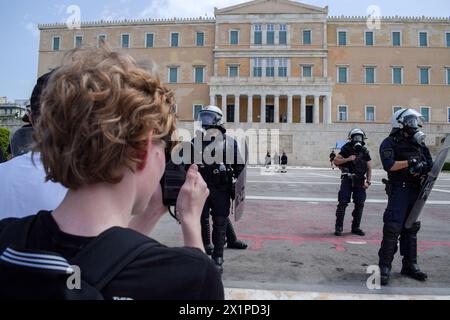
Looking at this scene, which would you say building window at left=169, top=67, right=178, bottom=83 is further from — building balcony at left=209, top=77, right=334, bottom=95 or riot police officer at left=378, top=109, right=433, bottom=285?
riot police officer at left=378, top=109, right=433, bottom=285

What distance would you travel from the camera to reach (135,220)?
51.2 inches

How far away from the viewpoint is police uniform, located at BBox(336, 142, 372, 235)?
6.22 metres

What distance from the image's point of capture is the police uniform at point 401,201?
3.91m

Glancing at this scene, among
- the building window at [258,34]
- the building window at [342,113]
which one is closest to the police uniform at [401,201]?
the building window at [342,113]

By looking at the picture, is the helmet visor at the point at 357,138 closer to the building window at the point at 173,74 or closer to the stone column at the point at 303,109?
the stone column at the point at 303,109

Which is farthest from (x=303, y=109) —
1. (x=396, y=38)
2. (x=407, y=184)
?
(x=407, y=184)

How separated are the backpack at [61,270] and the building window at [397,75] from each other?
54306 millimetres

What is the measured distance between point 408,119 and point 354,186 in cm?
254

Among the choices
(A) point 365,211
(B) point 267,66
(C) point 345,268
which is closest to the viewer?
(C) point 345,268

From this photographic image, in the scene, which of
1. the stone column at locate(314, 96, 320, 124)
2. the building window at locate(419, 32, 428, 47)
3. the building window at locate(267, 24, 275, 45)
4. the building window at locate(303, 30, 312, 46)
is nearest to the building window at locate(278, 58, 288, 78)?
the building window at locate(267, 24, 275, 45)

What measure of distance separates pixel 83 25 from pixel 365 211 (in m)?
55.4

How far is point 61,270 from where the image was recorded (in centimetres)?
81
